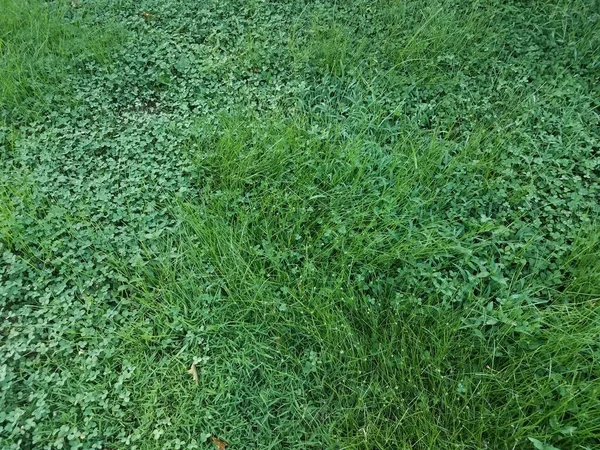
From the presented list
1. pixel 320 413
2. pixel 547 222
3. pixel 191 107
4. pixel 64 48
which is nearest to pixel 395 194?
pixel 547 222

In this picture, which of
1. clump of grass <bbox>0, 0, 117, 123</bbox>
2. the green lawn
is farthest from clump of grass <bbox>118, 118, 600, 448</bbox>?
clump of grass <bbox>0, 0, 117, 123</bbox>

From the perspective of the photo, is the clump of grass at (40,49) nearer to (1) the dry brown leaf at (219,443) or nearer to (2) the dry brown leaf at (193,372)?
Result: (2) the dry brown leaf at (193,372)

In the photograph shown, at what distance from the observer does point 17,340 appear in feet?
8.52

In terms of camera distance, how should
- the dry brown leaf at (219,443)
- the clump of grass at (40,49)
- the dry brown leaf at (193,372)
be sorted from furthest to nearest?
the clump of grass at (40,49) < the dry brown leaf at (193,372) < the dry brown leaf at (219,443)

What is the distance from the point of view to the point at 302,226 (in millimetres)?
3014

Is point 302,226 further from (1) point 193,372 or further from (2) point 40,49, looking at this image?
(2) point 40,49

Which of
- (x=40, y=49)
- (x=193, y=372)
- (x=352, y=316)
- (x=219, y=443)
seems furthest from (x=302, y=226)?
(x=40, y=49)

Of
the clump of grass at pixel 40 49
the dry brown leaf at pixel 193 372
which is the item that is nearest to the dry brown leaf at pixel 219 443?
the dry brown leaf at pixel 193 372

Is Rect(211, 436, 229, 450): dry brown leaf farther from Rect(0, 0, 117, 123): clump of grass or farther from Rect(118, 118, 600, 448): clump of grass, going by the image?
Rect(0, 0, 117, 123): clump of grass

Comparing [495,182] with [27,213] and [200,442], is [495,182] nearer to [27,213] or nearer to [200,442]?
[200,442]

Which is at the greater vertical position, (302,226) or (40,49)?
(40,49)

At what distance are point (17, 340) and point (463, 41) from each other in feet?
11.5

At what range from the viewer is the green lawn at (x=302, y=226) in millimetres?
2416

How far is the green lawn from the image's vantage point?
242 centimetres
